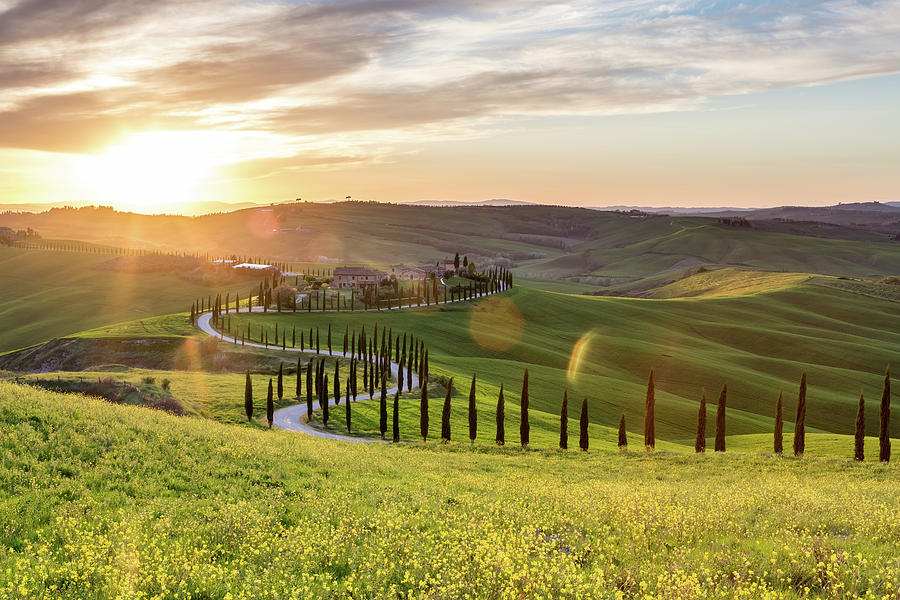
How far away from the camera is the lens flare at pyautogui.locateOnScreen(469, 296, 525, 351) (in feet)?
447

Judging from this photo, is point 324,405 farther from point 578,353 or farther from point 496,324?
point 496,324

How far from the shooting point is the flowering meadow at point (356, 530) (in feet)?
43.4

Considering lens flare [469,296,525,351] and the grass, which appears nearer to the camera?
the grass

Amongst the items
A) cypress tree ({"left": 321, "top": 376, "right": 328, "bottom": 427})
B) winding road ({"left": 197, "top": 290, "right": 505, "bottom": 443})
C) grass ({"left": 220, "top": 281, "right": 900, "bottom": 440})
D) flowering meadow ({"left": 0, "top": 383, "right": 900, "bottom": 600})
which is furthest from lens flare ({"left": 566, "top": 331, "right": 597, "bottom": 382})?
flowering meadow ({"left": 0, "top": 383, "right": 900, "bottom": 600})

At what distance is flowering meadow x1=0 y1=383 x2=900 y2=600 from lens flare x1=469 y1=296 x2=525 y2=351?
350 feet

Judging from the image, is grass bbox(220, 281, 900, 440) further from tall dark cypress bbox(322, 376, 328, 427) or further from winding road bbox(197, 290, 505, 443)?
tall dark cypress bbox(322, 376, 328, 427)

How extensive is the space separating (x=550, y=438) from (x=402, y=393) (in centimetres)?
2567

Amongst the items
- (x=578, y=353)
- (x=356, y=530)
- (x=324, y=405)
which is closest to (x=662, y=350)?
(x=578, y=353)

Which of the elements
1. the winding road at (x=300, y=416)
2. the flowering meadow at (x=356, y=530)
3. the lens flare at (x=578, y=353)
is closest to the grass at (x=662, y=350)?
the lens flare at (x=578, y=353)

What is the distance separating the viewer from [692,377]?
120 meters

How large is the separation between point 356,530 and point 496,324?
140m

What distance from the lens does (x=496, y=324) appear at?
511 feet

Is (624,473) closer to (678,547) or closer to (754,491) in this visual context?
(754,491)

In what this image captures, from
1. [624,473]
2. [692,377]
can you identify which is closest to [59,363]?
[624,473]
